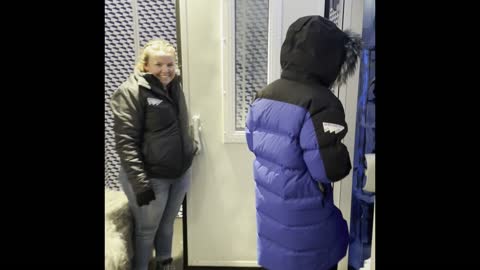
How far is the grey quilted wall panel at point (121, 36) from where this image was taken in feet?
3.50

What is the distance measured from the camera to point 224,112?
1.27 m

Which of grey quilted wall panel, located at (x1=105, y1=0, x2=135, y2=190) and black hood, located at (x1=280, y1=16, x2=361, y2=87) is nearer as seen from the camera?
black hood, located at (x1=280, y1=16, x2=361, y2=87)

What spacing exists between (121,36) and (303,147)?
2.06 ft

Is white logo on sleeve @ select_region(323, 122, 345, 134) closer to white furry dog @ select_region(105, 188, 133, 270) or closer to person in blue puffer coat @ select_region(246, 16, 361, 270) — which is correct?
person in blue puffer coat @ select_region(246, 16, 361, 270)

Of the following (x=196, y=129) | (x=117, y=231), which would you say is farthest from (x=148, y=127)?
(x=117, y=231)

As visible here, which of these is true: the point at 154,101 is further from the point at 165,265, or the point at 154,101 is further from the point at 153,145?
the point at 165,265

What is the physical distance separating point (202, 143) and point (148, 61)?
35 cm

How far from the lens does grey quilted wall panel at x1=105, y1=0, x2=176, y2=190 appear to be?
42.1 inches

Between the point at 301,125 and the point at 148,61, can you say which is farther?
the point at 148,61

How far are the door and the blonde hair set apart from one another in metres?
0.06

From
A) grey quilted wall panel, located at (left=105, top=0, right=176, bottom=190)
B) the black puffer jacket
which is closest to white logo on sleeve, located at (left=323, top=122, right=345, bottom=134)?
the black puffer jacket

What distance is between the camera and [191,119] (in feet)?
4.19
